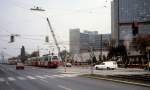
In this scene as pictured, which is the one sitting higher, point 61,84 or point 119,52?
point 119,52

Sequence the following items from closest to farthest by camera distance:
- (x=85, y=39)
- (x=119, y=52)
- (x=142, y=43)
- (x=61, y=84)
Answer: (x=61, y=84) → (x=142, y=43) → (x=119, y=52) → (x=85, y=39)

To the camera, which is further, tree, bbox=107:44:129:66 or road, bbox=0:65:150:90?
tree, bbox=107:44:129:66

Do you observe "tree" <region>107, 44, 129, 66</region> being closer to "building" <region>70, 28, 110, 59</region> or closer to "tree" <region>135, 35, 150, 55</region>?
"tree" <region>135, 35, 150, 55</region>

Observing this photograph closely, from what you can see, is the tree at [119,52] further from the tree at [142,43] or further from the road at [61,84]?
the road at [61,84]

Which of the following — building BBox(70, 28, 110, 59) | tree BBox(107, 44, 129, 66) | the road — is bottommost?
the road

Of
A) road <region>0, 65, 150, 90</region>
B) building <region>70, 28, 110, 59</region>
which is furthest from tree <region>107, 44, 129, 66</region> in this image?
road <region>0, 65, 150, 90</region>

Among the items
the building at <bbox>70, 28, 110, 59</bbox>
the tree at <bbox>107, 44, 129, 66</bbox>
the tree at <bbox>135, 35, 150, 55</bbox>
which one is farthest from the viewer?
the building at <bbox>70, 28, 110, 59</bbox>

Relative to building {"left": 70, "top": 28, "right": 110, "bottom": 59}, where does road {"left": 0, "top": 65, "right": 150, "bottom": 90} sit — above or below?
Answer: below

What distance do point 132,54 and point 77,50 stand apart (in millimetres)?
68447

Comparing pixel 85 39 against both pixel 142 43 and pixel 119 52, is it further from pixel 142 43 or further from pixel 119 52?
pixel 142 43

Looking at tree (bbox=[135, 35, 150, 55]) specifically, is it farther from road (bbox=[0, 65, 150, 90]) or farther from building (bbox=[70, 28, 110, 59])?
road (bbox=[0, 65, 150, 90])

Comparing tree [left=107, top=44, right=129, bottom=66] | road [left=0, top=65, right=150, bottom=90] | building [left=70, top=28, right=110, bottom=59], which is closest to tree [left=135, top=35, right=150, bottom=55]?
tree [left=107, top=44, right=129, bottom=66]

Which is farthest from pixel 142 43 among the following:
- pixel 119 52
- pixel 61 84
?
pixel 61 84

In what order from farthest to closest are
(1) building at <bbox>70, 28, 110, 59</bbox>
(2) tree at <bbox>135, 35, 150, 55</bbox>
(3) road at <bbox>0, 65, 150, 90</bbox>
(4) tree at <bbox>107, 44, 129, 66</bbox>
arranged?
(1) building at <bbox>70, 28, 110, 59</bbox> → (4) tree at <bbox>107, 44, 129, 66</bbox> → (2) tree at <bbox>135, 35, 150, 55</bbox> → (3) road at <bbox>0, 65, 150, 90</bbox>
